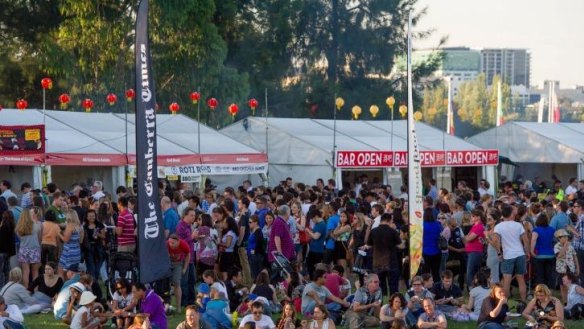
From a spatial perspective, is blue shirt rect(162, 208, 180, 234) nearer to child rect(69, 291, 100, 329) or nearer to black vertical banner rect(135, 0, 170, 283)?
child rect(69, 291, 100, 329)

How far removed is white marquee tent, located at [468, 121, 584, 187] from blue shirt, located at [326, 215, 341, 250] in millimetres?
18475

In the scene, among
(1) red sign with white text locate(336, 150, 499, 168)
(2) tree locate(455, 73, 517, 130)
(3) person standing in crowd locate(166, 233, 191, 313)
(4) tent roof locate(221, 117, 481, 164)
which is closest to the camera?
(3) person standing in crowd locate(166, 233, 191, 313)

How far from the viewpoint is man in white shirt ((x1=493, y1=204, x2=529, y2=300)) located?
1558 centimetres

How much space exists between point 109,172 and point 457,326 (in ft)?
39.6

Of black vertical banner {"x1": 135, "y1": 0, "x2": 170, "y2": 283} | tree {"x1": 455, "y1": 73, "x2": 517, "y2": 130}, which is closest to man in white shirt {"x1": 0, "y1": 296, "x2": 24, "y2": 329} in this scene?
black vertical banner {"x1": 135, "y1": 0, "x2": 170, "y2": 283}

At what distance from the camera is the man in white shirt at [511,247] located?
1558 centimetres

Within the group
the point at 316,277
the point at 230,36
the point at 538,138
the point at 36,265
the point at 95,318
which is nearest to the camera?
the point at 95,318

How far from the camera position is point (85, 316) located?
1346cm

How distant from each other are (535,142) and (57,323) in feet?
77.5

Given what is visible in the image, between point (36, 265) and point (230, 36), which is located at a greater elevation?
point (230, 36)

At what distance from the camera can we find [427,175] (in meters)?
31.6

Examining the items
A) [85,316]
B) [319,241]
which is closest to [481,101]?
[319,241]

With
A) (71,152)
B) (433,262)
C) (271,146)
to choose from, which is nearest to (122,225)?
(433,262)

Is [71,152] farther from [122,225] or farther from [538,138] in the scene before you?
[538,138]
